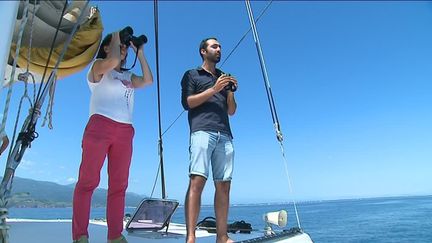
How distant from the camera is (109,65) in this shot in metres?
2.45

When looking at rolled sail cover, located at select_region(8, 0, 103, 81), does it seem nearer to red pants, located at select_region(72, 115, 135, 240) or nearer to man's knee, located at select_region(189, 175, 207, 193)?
red pants, located at select_region(72, 115, 135, 240)

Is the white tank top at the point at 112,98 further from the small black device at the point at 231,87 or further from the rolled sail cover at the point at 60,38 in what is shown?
the small black device at the point at 231,87

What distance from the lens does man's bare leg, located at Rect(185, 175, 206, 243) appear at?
2559 mm

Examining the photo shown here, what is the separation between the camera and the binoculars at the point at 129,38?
2639mm

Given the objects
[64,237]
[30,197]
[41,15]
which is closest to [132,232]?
[64,237]

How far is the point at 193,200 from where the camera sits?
2.58 m

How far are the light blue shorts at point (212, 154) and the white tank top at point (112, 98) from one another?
0.54 m

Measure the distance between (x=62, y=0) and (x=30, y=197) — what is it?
3.93 feet

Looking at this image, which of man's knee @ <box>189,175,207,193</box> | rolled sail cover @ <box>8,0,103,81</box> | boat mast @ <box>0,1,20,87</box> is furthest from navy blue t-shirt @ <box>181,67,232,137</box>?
boat mast @ <box>0,1,20,87</box>

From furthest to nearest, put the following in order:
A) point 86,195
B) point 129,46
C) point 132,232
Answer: point 132,232
point 129,46
point 86,195

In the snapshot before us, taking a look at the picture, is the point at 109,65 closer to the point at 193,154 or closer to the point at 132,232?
the point at 193,154

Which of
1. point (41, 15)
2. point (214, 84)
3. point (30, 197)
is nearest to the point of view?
point (30, 197)

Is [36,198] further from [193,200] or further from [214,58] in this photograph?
[214,58]

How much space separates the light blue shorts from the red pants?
0.49 m
